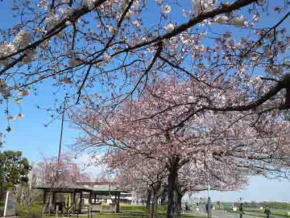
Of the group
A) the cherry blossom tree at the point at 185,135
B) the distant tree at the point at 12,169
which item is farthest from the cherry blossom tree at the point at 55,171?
the cherry blossom tree at the point at 185,135

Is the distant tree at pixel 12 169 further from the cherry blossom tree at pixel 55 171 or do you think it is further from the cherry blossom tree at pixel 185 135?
the cherry blossom tree at pixel 185 135

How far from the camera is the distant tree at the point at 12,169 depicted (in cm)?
4008

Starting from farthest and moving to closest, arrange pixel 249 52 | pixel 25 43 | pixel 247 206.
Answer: pixel 247 206, pixel 249 52, pixel 25 43

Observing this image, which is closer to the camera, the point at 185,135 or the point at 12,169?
the point at 185,135

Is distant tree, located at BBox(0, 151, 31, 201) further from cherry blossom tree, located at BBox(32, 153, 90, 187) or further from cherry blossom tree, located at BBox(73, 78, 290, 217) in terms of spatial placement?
cherry blossom tree, located at BBox(73, 78, 290, 217)

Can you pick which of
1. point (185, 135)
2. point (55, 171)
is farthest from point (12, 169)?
point (185, 135)

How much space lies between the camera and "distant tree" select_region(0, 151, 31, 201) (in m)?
40.1

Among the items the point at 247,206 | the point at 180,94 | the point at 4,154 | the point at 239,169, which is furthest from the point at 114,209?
the point at 180,94

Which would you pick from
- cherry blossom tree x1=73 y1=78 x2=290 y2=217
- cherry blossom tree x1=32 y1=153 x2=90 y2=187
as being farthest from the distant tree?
cherry blossom tree x1=73 y1=78 x2=290 y2=217

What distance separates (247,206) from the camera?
26.8 m

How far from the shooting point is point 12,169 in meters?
41.4

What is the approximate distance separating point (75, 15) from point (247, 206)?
82.5 ft

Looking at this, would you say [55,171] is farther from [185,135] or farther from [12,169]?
[185,135]

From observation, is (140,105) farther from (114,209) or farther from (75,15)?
(114,209)
